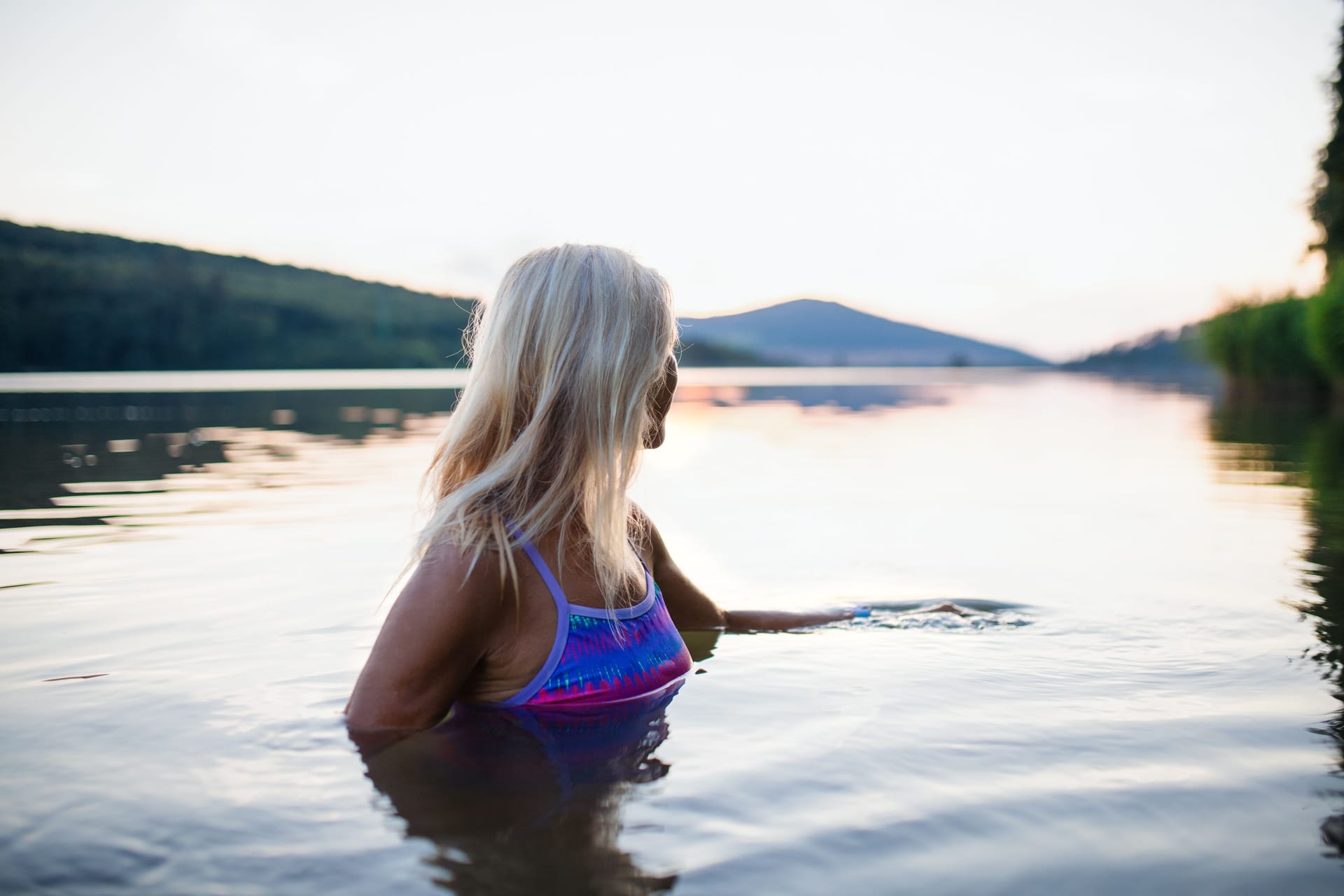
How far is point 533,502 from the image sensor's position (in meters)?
2.57

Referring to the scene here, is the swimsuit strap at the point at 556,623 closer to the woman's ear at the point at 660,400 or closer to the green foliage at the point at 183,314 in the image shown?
the woman's ear at the point at 660,400

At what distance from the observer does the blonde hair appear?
8.07ft

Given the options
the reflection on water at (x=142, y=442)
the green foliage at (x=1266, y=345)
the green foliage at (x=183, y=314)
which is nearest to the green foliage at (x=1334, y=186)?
the green foliage at (x=1266, y=345)

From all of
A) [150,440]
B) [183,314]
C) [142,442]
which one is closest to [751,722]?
[142,442]

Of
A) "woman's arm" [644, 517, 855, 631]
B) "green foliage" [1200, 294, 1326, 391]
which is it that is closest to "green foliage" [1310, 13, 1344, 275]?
"green foliage" [1200, 294, 1326, 391]

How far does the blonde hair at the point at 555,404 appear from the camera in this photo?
96.8 inches

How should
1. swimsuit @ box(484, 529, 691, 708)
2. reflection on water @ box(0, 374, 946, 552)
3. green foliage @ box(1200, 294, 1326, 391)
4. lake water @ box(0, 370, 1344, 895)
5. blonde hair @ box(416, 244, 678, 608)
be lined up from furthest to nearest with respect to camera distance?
green foliage @ box(1200, 294, 1326, 391)
reflection on water @ box(0, 374, 946, 552)
swimsuit @ box(484, 529, 691, 708)
blonde hair @ box(416, 244, 678, 608)
lake water @ box(0, 370, 1344, 895)

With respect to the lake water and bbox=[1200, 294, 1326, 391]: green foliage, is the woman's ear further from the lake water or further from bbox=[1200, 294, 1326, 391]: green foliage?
bbox=[1200, 294, 1326, 391]: green foliage

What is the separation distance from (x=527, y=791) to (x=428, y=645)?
58 centimetres

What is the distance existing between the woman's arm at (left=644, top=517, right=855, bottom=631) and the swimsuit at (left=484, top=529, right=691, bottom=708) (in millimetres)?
446

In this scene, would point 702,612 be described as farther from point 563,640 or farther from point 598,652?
point 563,640

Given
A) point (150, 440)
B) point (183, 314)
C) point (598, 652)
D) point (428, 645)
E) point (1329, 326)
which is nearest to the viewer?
point (428, 645)

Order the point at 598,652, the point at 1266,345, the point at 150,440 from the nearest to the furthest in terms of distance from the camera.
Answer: the point at 598,652 < the point at 150,440 < the point at 1266,345

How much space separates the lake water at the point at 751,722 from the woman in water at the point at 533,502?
0.81 ft
